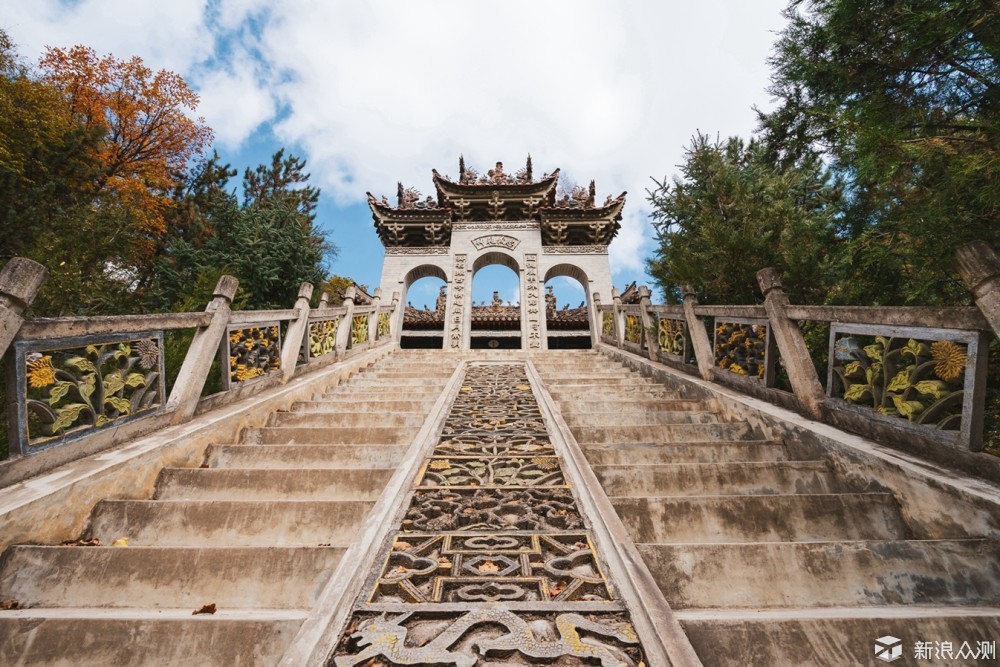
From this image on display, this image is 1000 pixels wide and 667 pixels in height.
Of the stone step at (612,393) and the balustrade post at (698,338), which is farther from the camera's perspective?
the balustrade post at (698,338)

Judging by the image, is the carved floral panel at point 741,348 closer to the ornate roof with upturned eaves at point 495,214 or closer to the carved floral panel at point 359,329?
the carved floral panel at point 359,329

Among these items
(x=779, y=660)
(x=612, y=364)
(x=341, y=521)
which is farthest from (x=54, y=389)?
(x=612, y=364)

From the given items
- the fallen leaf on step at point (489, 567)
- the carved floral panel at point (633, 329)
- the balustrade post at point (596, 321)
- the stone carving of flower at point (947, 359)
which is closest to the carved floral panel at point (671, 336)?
the carved floral panel at point (633, 329)

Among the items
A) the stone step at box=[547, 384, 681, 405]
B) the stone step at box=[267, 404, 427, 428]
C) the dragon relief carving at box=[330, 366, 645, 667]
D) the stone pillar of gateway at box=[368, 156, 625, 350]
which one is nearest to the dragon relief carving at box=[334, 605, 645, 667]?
the dragon relief carving at box=[330, 366, 645, 667]

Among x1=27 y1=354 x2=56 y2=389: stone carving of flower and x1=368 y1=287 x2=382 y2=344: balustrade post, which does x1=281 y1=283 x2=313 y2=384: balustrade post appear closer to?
x1=27 y1=354 x2=56 y2=389: stone carving of flower

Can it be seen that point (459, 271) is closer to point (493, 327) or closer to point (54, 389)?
point (493, 327)

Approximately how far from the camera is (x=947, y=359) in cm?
260

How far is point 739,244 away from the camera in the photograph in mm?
5230

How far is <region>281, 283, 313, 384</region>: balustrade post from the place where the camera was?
5.68 metres

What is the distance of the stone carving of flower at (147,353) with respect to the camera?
3.50 metres

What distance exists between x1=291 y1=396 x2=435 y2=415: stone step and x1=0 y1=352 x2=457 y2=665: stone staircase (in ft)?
6.63

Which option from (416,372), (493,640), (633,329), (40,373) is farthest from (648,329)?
(40,373)

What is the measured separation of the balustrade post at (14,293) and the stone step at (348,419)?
2.20 m

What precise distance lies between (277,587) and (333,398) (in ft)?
12.7
